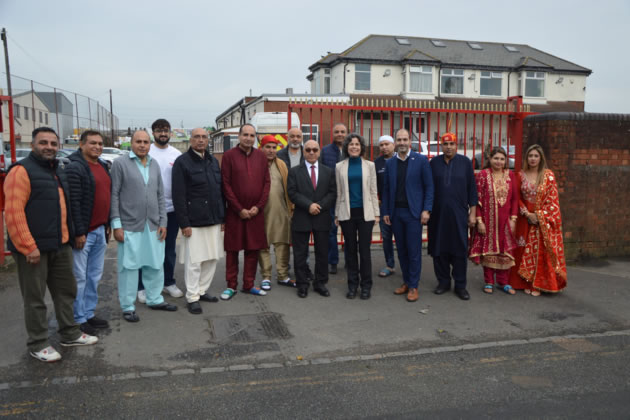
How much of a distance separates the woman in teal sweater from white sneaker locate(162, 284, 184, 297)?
6.69 feet

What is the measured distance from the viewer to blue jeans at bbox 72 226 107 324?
177 inches

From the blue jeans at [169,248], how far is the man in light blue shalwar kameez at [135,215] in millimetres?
560

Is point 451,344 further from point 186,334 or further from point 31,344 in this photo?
point 31,344

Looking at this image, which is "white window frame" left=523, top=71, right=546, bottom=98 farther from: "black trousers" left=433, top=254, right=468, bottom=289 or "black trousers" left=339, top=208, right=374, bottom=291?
"black trousers" left=339, top=208, right=374, bottom=291

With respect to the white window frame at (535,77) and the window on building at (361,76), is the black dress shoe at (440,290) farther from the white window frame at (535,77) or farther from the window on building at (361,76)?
the white window frame at (535,77)

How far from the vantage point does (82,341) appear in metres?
4.31

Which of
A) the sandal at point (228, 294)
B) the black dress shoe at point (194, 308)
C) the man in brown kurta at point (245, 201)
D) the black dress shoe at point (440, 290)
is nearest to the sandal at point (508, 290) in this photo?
the black dress shoe at point (440, 290)

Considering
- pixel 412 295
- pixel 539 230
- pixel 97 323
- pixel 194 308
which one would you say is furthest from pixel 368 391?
pixel 539 230

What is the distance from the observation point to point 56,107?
25.8 metres

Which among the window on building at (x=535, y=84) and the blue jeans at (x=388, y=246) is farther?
the window on building at (x=535, y=84)

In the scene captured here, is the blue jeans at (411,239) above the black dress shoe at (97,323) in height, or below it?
above

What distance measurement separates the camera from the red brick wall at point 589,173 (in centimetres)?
723

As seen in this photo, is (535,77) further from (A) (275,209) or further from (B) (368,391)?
(B) (368,391)

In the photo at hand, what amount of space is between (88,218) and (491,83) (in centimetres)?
3650
